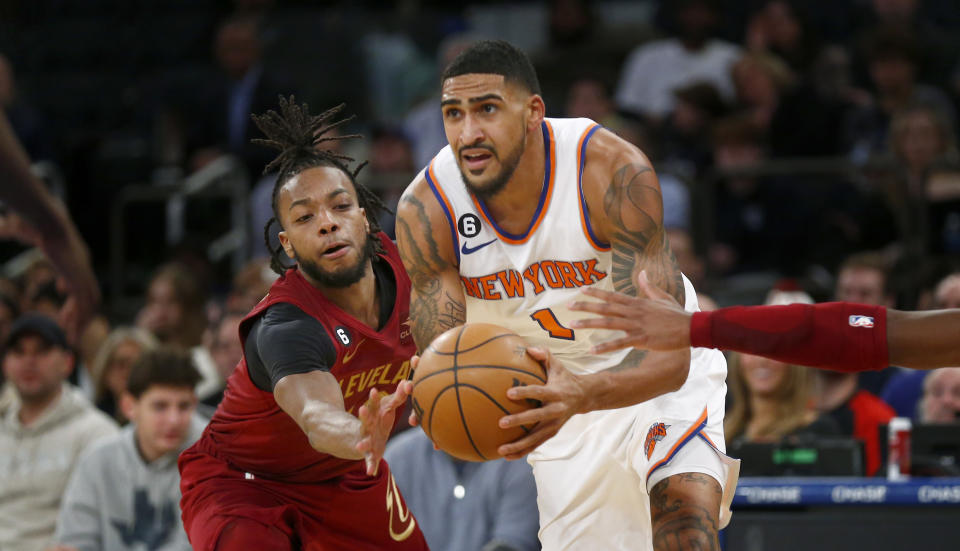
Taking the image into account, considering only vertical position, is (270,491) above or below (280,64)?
below

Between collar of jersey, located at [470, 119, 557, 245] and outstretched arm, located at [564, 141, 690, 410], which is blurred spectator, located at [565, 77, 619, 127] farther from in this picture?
outstretched arm, located at [564, 141, 690, 410]

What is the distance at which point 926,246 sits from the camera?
8.47 m

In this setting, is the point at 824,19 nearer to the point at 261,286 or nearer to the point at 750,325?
the point at 261,286

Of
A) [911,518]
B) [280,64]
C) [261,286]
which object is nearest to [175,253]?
[261,286]

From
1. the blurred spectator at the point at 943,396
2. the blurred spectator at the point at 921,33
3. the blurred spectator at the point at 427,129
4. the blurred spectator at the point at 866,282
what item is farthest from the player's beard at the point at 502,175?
the blurred spectator at the point at 921,33

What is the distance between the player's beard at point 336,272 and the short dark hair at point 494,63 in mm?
719

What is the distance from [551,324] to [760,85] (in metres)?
5.32

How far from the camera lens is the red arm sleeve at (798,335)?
3.84m

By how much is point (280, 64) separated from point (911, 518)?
8177 millimetres

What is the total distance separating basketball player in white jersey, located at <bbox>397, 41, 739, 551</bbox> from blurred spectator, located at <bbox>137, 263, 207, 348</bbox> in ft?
14.3

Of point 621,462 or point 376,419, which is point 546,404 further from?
point 621,462

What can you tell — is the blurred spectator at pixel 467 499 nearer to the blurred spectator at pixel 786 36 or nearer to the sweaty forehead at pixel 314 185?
the sweaty forehead at pixel 314 185

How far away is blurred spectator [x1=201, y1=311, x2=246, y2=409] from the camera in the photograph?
24.8 ft

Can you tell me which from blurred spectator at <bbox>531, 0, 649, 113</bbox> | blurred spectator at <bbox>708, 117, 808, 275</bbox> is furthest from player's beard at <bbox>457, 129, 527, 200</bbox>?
blurred spectator at <bbox>531, 0, 649, 113</bbox>
